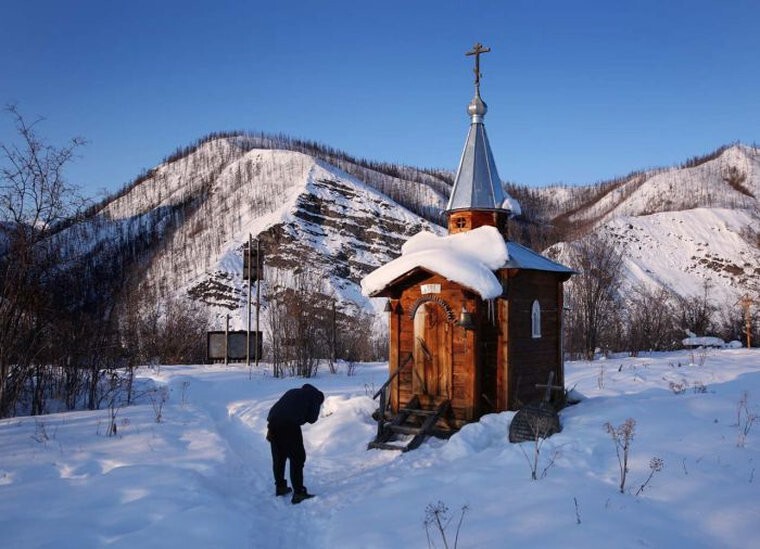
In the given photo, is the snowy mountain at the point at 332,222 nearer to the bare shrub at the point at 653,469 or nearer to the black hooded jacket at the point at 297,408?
the black hooded jacket at the point at 297,408

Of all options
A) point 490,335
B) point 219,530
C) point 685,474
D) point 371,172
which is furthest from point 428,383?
point 371,172

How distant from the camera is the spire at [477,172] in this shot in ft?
41.1

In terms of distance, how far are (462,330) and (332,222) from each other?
2370 inches

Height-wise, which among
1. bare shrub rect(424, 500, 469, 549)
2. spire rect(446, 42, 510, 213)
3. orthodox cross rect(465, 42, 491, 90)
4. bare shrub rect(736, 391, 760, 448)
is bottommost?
bare shrub rect(424, 500, 469, 549)

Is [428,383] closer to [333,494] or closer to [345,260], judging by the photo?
[333,494]

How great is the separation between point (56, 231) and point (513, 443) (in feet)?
31.3

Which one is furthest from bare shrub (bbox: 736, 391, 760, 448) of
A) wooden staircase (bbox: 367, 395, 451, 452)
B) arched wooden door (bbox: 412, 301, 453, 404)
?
arched wooden door (bbox: 412, 301, 453, 404)

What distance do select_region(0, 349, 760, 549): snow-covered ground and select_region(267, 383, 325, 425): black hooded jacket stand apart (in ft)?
3.32

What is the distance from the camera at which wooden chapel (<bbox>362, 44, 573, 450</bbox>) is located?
10.5 m

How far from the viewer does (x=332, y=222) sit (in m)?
69.9

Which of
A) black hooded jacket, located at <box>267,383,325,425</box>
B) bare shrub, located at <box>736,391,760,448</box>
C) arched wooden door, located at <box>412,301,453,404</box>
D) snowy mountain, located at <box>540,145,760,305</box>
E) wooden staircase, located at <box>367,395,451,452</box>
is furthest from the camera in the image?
snowy mountain, located at <box>540,145,760,305</box>

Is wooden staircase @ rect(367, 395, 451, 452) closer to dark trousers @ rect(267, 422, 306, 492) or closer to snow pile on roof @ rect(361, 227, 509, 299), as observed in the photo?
snow pile on roof @ rect(361, 227, 509, 299)

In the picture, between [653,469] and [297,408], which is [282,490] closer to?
[297,408]

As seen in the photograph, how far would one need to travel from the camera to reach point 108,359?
14.0 meters
